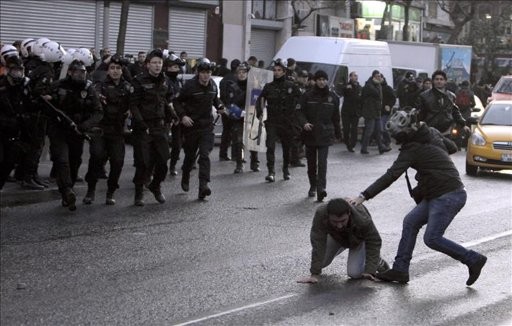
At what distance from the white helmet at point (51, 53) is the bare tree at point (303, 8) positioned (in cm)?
2790

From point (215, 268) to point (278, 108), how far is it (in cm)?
669

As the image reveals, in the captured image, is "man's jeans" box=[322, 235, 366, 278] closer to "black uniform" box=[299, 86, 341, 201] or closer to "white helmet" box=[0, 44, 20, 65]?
"black uniform" box=[299, 86, 341, 201]

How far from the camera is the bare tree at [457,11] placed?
47006 mm

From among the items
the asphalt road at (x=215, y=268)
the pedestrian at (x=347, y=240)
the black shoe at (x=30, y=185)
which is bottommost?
the asphalt road at (x=215, y=268)

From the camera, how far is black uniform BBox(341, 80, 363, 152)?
23.2 m

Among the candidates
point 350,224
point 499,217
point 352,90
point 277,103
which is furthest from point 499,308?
point 352,90

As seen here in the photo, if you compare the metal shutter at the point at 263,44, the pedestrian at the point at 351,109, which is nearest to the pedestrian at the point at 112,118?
the pedestrian at the point at 351,109

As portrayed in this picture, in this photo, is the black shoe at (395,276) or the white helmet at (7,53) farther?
the white helmet at (7,53)

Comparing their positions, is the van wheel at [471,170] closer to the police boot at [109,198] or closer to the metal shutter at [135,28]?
the police boot at [109,198]

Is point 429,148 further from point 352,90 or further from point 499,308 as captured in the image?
point 352,90

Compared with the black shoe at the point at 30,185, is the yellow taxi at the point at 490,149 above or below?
above

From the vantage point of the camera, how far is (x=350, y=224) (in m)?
8.77

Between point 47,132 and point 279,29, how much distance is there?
98.5 ft

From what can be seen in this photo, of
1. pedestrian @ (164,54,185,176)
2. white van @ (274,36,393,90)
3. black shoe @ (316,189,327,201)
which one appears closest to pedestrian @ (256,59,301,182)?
pedestrian @ (164,54,185,176)
